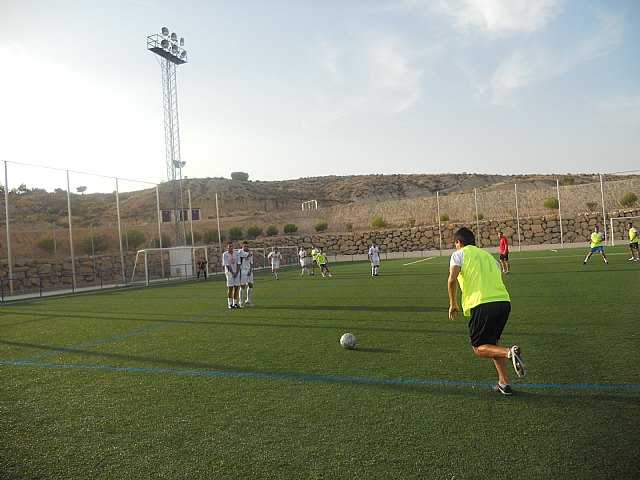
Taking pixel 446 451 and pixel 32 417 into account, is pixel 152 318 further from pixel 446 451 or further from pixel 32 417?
pixel 446 451

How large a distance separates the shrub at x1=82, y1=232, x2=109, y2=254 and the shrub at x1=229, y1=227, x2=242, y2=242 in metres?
26.7

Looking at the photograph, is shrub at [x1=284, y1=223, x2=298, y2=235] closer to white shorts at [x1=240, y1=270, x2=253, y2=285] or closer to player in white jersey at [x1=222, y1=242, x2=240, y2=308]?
white shorts at [x1=240, y1=270, x2=253, y2=285]

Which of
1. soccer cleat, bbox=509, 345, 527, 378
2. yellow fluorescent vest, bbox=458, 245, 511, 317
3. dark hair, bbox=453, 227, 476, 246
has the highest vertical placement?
dark hair, bbox=453, 227, 476, 246

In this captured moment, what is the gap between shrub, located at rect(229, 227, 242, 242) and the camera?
56.1 meters

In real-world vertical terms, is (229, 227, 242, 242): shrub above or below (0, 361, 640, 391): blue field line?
above

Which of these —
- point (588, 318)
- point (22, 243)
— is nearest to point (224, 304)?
point (588, 318)

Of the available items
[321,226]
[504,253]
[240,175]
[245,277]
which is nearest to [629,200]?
[321,226]

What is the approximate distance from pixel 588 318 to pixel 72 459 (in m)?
8.42

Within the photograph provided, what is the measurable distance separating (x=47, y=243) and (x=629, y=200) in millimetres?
50371

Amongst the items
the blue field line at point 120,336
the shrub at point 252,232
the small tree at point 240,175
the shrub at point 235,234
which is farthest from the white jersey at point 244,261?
the small tree at point 240,175

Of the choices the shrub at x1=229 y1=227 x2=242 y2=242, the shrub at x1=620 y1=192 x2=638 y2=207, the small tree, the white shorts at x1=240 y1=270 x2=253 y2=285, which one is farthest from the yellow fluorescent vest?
the small tree

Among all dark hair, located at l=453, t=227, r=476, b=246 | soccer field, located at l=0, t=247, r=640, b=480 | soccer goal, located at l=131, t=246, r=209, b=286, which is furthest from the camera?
soccer goal, located at l=131, t=246, r=209, b=286

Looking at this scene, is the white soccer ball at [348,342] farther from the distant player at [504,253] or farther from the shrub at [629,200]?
the shrub at [629,200]

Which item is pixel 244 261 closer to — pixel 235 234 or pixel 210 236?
pixel 210 236
